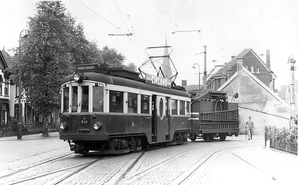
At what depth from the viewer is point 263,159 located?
43.5ft

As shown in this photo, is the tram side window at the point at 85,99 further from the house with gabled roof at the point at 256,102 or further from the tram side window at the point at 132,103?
the house with gabled roof at the point at 256,102

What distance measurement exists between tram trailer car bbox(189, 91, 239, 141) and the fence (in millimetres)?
5316

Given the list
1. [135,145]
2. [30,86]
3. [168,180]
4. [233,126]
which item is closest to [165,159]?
[135,145]

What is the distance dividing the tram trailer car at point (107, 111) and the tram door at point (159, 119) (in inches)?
1.8

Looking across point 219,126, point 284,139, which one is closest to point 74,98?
point 284,139

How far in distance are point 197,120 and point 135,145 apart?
809 centimetres

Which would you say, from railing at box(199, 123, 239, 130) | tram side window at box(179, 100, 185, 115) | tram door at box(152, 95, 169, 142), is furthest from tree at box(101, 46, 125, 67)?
tram door at box(152, 95, 169, 142)

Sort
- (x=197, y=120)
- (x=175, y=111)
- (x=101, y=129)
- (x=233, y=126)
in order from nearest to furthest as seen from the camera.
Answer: (x=101, y=129) < (x=175, y=111) < (x=197, y=120) < (x=233, y=126)

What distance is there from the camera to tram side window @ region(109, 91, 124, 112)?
1366 centimetres

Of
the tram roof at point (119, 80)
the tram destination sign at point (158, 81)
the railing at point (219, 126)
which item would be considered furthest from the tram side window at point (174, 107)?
the railing at point (219, 126)

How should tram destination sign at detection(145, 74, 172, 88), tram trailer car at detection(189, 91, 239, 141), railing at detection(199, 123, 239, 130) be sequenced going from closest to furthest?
tram destination sign at detection(145, 74, 172, 88), tram trailer car at detection(189, 91, 239, 141), railing at detection(199, 123, 239, 130)

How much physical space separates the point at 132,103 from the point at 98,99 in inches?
77.3

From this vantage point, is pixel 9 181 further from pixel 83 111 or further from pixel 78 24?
pixel 78 24

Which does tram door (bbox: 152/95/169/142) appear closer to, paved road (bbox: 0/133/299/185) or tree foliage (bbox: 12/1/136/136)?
paved road (bbox: 0/133/299/185)
